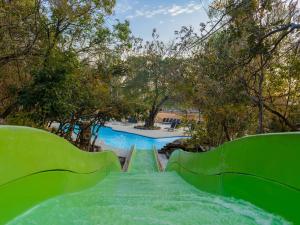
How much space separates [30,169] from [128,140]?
17.6 m

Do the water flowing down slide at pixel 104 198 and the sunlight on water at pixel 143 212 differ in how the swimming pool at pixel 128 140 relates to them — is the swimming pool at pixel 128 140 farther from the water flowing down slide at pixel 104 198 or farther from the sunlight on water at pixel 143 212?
the sunlight on water at pixel 143 212

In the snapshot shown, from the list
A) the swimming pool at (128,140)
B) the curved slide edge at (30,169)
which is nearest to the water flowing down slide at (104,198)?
the curved slide edge at (30,169)

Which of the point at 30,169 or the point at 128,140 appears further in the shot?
the point at 128,140

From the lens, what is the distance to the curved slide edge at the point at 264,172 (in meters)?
1.87

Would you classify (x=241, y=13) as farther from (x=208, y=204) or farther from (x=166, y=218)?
(x=166, y=218)

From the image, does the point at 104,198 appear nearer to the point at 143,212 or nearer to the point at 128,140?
the point at 143,212

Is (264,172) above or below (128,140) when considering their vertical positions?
below

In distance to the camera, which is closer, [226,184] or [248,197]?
[248,197]

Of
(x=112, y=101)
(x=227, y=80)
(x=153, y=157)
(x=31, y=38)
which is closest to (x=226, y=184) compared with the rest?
(x=227, y=80)

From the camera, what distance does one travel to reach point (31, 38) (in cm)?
752

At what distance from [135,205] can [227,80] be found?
4551 millimetres

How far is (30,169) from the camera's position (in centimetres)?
223

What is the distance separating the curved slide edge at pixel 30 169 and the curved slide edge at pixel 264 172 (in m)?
1.53

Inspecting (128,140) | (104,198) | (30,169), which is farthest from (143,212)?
(128,140)
